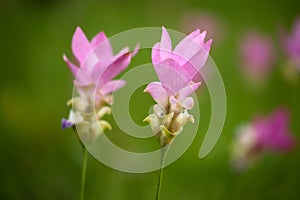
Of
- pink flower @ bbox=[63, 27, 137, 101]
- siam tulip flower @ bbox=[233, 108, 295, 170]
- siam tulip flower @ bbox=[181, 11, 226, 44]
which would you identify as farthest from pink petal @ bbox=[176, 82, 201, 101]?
siam tulip flower @ bbox=[181, 11, 226, 44]

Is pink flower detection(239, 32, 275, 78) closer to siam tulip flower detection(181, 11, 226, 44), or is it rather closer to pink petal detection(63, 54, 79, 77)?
siam tulip flower detection(181, 11, 226, 44)

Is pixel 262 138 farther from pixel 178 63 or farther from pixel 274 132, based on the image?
pixel 178 63

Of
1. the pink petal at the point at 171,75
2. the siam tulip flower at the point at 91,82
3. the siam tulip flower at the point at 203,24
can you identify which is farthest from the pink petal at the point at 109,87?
the siam tulip flower at the point at 203,24

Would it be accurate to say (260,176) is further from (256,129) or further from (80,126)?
(80,126)

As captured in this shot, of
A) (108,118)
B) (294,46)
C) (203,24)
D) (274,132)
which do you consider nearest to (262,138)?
(274,132)

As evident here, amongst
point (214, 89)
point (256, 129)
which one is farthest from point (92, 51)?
point (256, 129)

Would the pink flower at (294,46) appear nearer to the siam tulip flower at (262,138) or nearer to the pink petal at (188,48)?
the siam tulip flower at (262,138)
